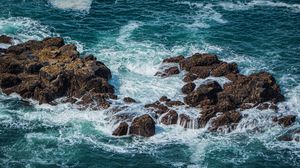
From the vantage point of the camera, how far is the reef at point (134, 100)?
6918 cm

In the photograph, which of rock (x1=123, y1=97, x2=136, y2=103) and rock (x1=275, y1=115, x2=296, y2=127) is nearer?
rock (x1=275, y1=115, x2=296, y2=127)

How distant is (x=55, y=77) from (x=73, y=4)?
28.6 meters

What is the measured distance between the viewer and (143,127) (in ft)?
221

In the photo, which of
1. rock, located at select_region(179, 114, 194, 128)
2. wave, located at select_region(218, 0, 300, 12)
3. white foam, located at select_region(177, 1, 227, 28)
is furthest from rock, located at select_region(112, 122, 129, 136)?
wave, located at select_region(218, 0, 300, 12)

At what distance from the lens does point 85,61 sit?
7738cm

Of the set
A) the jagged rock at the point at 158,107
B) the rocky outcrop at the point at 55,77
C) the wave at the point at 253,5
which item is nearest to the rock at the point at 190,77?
the jagged rock at the point at 158,107

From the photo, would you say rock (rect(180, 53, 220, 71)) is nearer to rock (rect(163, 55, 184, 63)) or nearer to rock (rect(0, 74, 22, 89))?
rock (rect(163, 55, 184, 63))

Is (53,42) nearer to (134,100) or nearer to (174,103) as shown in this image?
(134,100)

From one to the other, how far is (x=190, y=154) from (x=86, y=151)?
11.4 meters

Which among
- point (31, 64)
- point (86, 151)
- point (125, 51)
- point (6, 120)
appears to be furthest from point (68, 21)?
point (86, 151)

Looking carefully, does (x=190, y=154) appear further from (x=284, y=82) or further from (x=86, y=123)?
(x=284, y=82)

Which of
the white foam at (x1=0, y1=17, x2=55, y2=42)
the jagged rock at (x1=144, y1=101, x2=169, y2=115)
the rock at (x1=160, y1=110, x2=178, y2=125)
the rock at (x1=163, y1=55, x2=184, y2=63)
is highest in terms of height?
the white foam at (x1=0, y1=17, x2=55, y2=42)

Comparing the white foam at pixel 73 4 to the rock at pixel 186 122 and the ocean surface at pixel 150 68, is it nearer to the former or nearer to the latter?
the ocean surface at pixel 150 68

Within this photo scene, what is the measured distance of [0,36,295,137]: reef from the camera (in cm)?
6918
